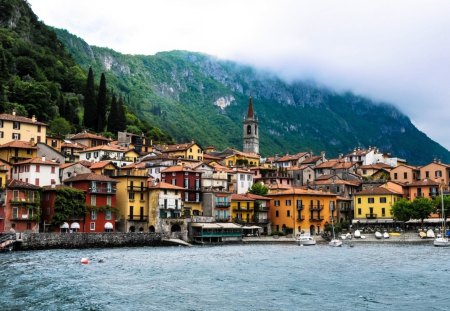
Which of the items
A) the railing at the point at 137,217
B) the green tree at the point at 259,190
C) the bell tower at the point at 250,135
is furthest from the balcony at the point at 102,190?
the bell tower at the point at 250,135

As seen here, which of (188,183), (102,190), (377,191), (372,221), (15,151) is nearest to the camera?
(102,190)

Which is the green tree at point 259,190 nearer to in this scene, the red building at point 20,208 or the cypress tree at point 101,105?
the cypress tree at point 101,105

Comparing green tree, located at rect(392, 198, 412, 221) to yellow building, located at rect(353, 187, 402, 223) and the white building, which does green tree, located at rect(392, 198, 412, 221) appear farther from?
the white building

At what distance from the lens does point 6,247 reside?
71438mm

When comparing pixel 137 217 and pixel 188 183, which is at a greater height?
pixel 188 183

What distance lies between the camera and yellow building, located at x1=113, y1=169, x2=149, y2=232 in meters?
94.4

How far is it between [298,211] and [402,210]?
17132 millimetres

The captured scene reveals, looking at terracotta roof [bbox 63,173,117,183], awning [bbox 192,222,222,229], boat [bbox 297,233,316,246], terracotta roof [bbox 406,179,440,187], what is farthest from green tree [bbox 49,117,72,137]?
terracotta roof [bbox 406,179,440,187]

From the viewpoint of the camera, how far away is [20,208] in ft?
266

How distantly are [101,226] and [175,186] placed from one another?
49.9ft

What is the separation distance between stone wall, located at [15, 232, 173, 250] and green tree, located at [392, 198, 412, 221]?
38527mm

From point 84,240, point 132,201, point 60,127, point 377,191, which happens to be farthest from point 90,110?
point 84,240

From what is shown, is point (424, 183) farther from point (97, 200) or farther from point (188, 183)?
point (97, 200)

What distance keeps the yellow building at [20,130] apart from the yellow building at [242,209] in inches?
1358
